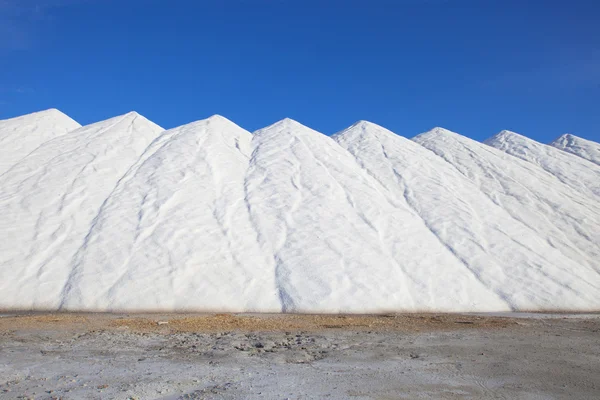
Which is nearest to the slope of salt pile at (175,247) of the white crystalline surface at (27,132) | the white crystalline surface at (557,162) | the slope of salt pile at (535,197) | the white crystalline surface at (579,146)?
the white crystalline surface at (27,132)

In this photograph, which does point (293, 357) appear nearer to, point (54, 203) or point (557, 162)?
point (54, 203)

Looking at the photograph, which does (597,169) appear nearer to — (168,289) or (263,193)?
(263,193)

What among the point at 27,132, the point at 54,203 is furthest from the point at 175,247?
the point at 27,132

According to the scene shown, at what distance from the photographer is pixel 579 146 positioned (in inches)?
1478

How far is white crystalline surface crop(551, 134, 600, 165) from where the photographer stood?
115 feet

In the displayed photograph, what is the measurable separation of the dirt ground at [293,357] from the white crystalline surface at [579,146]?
28.2 m

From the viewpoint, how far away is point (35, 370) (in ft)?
23.1

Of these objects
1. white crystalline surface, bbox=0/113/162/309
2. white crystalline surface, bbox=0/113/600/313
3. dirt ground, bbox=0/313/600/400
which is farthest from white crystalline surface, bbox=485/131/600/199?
white crystalline surface, bbox=0/113/162/309

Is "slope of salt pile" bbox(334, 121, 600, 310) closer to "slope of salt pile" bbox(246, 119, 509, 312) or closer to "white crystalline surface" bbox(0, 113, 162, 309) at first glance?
"slope of salt pile" bbox(246, 119, 509, 312)

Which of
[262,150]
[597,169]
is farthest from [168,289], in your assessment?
[597,169]

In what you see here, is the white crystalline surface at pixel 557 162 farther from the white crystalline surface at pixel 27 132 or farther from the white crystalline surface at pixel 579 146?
the white crystalline surface at pixel 27 132

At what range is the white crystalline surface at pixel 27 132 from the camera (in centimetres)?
2340

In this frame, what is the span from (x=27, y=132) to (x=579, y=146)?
41.3 metres

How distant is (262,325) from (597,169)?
95.5ft
